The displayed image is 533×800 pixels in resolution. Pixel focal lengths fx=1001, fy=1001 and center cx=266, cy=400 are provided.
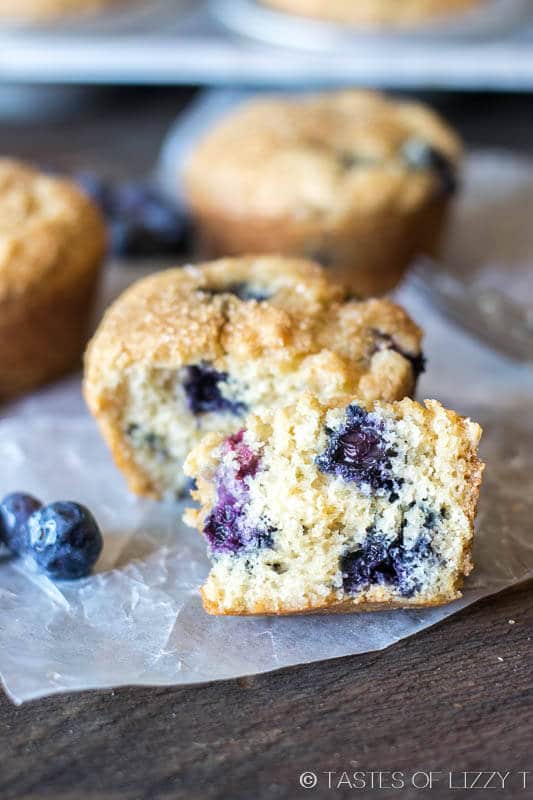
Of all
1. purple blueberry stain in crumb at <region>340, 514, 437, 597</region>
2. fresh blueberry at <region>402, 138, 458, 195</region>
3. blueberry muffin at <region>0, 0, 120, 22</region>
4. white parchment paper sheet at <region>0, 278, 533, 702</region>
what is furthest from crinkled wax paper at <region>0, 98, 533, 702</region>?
blueberry muffin at <region>0, 0, 120, 22</region>

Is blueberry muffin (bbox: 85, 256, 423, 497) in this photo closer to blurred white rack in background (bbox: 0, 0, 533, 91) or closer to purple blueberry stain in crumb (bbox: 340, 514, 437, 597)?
purple blueberry stain in crumb (bbox: 340, 514, 437, 597)

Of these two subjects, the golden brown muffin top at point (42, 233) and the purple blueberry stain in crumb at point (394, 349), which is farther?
the golden brown muffin top at point (42, 233)

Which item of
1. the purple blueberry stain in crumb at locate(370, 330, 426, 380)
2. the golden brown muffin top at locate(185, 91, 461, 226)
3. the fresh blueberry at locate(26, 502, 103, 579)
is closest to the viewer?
the fresh blueberry at locate(26, 502, 103, 579)

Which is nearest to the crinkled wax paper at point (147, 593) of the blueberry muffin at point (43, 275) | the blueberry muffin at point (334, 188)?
the blueberry muffin at point (43, 275)

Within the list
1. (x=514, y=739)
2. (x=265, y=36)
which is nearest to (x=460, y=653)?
(x=514, y=739)

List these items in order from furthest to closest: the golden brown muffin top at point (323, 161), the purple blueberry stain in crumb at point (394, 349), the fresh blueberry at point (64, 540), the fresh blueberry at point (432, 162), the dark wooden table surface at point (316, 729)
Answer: the fresh blueberry at point (432, 162) < the golden brown muffin top at point (323, 161) < the purple blueberry stain in crumb at point (394, 349) < the fresh blueberry at point (64, 540) < the dark wooden table surface at point (316, 729)

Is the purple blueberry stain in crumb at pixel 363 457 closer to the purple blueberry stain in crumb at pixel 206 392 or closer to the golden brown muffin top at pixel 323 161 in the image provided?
the purple blueberry stain in crumb at pixel 206 392
